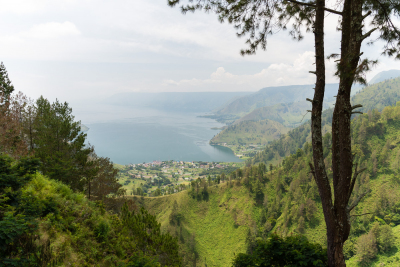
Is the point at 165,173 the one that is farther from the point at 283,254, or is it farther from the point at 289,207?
the point at 283,254

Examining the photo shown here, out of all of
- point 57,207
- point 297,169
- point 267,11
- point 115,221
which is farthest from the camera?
point 297,169

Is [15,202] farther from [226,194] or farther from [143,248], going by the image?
[226,194]

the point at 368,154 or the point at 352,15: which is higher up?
the point at 352,15

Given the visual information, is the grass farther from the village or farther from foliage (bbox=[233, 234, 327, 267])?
foliage (bbox=[233, 234, 327, 267])

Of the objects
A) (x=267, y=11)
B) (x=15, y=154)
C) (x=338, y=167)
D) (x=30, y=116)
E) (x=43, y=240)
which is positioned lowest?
(x=43, y=240)

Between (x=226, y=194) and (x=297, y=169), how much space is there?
39564 millimetres

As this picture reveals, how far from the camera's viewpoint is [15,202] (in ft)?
18.1

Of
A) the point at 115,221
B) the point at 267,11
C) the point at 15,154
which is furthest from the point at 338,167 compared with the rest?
the point at 15,154

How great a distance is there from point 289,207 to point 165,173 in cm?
9167

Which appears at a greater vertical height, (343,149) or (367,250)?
(343,149)

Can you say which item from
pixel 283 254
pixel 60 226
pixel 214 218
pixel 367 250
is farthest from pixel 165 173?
pixel 283 254

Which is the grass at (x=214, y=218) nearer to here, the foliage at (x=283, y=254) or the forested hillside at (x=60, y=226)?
the forested hillside at (x=60, y=226)

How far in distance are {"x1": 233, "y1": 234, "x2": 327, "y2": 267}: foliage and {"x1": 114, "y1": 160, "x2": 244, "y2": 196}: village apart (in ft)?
377

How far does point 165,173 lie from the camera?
487 ft
